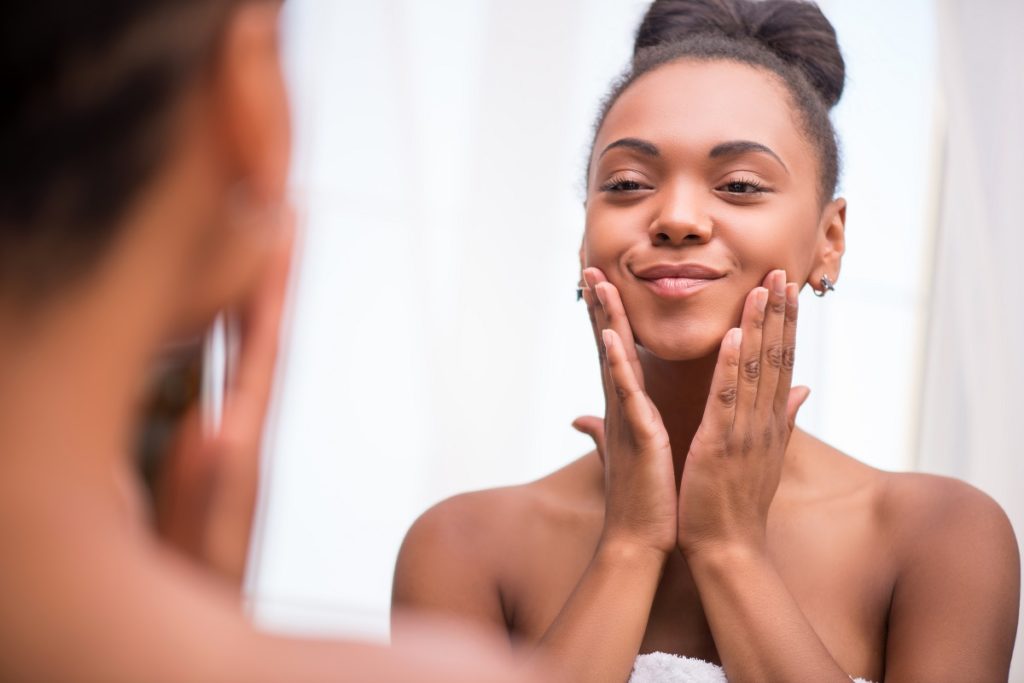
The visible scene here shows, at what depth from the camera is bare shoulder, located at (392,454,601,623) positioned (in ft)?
4.39

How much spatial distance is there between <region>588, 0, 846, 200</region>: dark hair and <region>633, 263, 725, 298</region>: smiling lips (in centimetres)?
24

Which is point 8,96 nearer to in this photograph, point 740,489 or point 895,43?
point 740,489

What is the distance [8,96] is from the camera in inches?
14.1

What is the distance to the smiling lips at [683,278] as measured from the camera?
1214mm

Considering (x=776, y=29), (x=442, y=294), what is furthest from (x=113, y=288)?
(x=442, y=294)

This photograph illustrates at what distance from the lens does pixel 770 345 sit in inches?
49.0

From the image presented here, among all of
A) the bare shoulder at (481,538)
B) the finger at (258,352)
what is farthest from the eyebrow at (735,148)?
the finger at (258,352)

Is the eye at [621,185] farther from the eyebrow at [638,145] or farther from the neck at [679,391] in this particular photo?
the neck at [679,391]

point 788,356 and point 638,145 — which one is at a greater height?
point 638,145

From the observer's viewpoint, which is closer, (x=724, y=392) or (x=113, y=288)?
(x=113, y=288)

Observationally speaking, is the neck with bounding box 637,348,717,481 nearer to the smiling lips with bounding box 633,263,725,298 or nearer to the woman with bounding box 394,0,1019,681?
the woman with bounding box 394,0,1019,681

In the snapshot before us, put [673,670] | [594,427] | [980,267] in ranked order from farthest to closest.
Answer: [980,267], [594,427], [673,670]

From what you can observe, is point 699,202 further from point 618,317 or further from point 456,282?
point 456,282

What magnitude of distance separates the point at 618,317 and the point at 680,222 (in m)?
0.14
